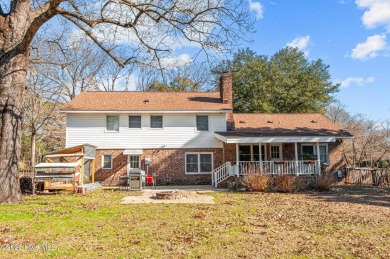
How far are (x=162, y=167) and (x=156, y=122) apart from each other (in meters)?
2.93

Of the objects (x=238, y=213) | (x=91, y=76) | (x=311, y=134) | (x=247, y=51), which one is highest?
(x=247, y=51)

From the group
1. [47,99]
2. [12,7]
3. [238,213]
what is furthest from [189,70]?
[238,213]

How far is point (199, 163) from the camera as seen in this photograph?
19703 mm

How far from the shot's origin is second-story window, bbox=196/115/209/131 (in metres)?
20.1

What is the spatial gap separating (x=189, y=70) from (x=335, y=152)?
20.5 metres

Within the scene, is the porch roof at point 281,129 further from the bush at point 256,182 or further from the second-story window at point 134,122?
the second-story window at point 134,122

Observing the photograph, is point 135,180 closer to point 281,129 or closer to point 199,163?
point 199,163

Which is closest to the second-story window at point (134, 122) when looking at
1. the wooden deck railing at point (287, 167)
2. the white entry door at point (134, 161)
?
the white entry door at point (134, 161)

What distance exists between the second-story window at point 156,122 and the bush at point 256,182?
23.7 feet

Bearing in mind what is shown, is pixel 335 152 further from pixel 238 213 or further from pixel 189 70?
pixel 189 70

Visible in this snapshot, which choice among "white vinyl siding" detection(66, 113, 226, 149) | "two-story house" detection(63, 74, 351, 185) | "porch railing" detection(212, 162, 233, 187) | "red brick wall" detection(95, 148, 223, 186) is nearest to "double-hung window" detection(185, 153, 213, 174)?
"two-story house" detection(63, 74, 351, 185)

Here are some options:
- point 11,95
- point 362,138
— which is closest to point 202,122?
point 11,95

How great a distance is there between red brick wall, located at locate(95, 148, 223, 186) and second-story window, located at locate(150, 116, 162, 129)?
155 cm

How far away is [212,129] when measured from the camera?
20.1m
